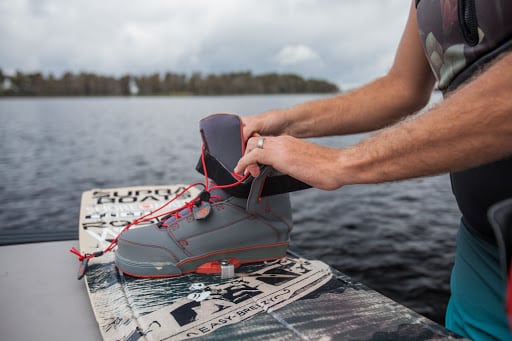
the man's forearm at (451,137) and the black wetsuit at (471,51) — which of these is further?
the black wetsuit at (471,51)

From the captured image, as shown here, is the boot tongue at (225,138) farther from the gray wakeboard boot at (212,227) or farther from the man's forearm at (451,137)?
the man's forearm at (451,137)

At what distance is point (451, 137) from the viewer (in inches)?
44.9

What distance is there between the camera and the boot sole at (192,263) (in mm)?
1936

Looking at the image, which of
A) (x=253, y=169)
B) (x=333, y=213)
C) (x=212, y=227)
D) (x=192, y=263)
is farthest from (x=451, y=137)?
(x=333, y=213)

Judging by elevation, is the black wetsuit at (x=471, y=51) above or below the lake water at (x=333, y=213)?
above

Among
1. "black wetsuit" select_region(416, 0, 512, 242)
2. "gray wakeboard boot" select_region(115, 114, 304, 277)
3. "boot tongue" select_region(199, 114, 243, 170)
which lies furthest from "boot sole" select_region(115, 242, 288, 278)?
"black wetsuit" select_region(416, 0, 512, 242)

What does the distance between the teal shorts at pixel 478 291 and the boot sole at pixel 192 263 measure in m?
0.88

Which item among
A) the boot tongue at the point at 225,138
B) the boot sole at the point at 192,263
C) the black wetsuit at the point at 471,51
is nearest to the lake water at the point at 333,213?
the boot sole at the point at 192,263

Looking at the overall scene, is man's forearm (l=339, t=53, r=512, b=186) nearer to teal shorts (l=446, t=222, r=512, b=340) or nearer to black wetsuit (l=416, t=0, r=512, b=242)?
black wetsuit (l=416, t=0, r=512, b=242)

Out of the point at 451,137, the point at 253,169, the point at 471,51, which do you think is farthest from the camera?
the point at 253,169

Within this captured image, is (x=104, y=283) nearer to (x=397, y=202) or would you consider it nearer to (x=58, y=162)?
(x=397, y=202)

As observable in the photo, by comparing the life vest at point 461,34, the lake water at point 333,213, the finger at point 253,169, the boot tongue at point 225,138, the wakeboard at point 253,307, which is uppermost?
the life vest at point 461,34

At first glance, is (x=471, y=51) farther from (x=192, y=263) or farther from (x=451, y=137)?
(x=192, y=263)

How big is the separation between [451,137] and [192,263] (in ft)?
4.33
